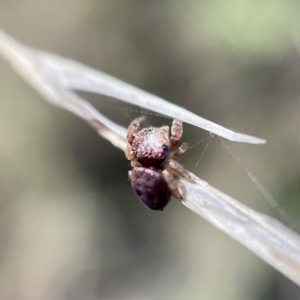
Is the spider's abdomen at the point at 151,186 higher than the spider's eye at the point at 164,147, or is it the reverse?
the spider's eye at the point at 164,147

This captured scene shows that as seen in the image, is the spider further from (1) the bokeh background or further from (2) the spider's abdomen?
(1) the bokeh background

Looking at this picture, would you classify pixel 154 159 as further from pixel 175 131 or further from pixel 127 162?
pixel 127 162

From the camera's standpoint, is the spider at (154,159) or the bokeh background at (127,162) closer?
the spider at (154,159)

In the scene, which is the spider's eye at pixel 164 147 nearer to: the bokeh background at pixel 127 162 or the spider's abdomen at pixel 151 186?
the spider's abdomen at pixel 151 186

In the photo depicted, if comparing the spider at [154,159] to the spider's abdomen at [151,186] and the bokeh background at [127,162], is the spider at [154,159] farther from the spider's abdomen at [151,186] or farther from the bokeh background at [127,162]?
the bokeh background at [127,162]

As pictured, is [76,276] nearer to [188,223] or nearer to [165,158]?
[188,223]

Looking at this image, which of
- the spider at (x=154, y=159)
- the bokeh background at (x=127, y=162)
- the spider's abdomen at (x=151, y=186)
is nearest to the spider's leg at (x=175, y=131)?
the spider at (x=154, y=159)

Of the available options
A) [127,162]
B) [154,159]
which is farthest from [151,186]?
[127,162]
